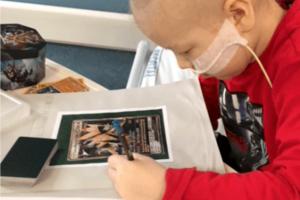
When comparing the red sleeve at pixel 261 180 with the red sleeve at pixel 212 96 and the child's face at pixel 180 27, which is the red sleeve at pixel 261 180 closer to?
the child's face at pixel 180 27

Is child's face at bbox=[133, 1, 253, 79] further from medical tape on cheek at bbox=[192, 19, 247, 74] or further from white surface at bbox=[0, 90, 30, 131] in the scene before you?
white surface at bbox=[0, 90, 30, 131]

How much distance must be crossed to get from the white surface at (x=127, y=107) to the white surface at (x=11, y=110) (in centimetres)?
1

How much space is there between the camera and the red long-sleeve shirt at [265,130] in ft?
1.99

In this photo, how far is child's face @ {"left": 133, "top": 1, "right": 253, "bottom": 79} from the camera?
2.20 ft

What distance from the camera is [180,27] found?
69 cm

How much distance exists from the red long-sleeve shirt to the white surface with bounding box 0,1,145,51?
0.82 m

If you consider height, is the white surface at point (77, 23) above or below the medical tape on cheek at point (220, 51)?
below

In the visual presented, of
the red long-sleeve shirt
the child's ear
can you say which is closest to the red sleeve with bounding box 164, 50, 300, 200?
the red long-sleeve shirt

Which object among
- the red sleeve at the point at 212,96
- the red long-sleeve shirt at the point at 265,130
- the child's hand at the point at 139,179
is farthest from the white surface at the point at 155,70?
the child's hand at the point at 139,179

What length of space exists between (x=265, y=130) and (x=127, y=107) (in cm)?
22

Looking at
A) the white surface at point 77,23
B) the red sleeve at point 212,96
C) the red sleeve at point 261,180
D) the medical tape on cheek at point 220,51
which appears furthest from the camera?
the white surface at point 77,23

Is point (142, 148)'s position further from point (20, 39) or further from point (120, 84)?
point (120, 84)

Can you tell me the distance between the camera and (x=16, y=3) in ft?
5.54

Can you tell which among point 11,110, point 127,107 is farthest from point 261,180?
point 11,110
